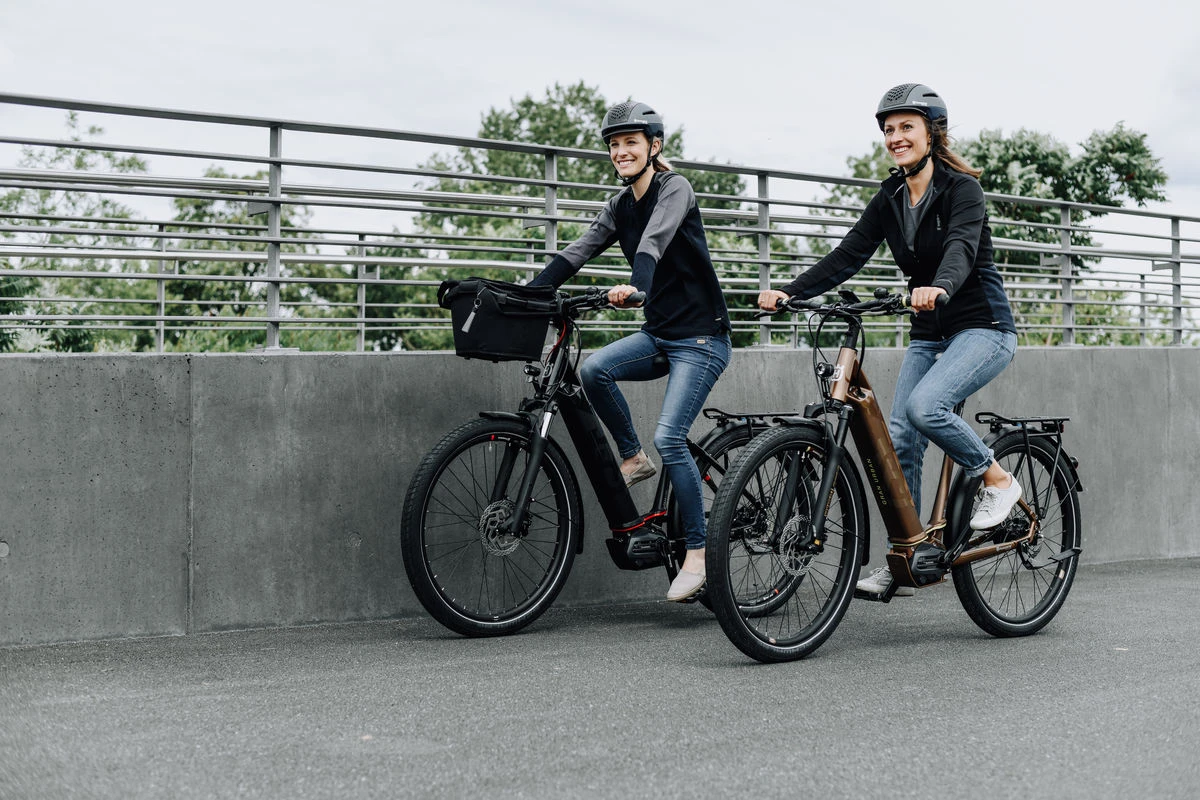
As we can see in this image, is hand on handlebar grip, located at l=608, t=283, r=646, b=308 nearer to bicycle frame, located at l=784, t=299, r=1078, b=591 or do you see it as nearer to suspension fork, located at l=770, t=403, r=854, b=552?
bicycle frame, located at l=784, t=299, r=1078, b=591

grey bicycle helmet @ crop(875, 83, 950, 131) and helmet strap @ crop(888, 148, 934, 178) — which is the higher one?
grey bicycle helmet @ crop(875, 83, 950, 131)

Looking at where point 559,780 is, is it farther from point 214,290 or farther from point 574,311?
Answer: point 214,290

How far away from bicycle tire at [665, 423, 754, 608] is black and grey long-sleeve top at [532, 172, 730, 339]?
0.60 m

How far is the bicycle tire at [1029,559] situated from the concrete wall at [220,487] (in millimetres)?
1888

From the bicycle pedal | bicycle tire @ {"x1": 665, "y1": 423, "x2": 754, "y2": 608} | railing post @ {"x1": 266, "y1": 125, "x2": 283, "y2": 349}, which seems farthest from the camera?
railing post @ {"x1": 266, "y1": 125, "x2": 283, "y2": 349}

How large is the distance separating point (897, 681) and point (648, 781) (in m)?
1.68

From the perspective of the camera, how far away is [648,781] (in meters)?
3.62

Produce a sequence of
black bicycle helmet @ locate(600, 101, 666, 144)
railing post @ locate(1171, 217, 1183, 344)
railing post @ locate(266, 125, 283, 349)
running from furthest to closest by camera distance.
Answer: railing post @ locate(1171, 217, 1183, 344) < railing post @ locate(266, 125, 283, 349) < black bicycle helmet @ locate(600, 101, 666, 144)

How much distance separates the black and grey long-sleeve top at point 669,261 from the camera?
586 cm

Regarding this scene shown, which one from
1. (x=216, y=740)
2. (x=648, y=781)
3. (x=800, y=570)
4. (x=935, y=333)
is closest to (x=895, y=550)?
(x=800, y=570)

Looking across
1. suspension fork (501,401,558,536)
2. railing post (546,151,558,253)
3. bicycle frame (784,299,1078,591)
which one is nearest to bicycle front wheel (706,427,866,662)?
bicycle frame (784,299,1078,591)

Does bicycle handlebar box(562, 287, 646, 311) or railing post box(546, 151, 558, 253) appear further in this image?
railing post box(546, 151, 558, 253)

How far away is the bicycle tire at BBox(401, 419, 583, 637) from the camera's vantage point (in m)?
5.41

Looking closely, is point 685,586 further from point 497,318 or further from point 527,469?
point 497,318
